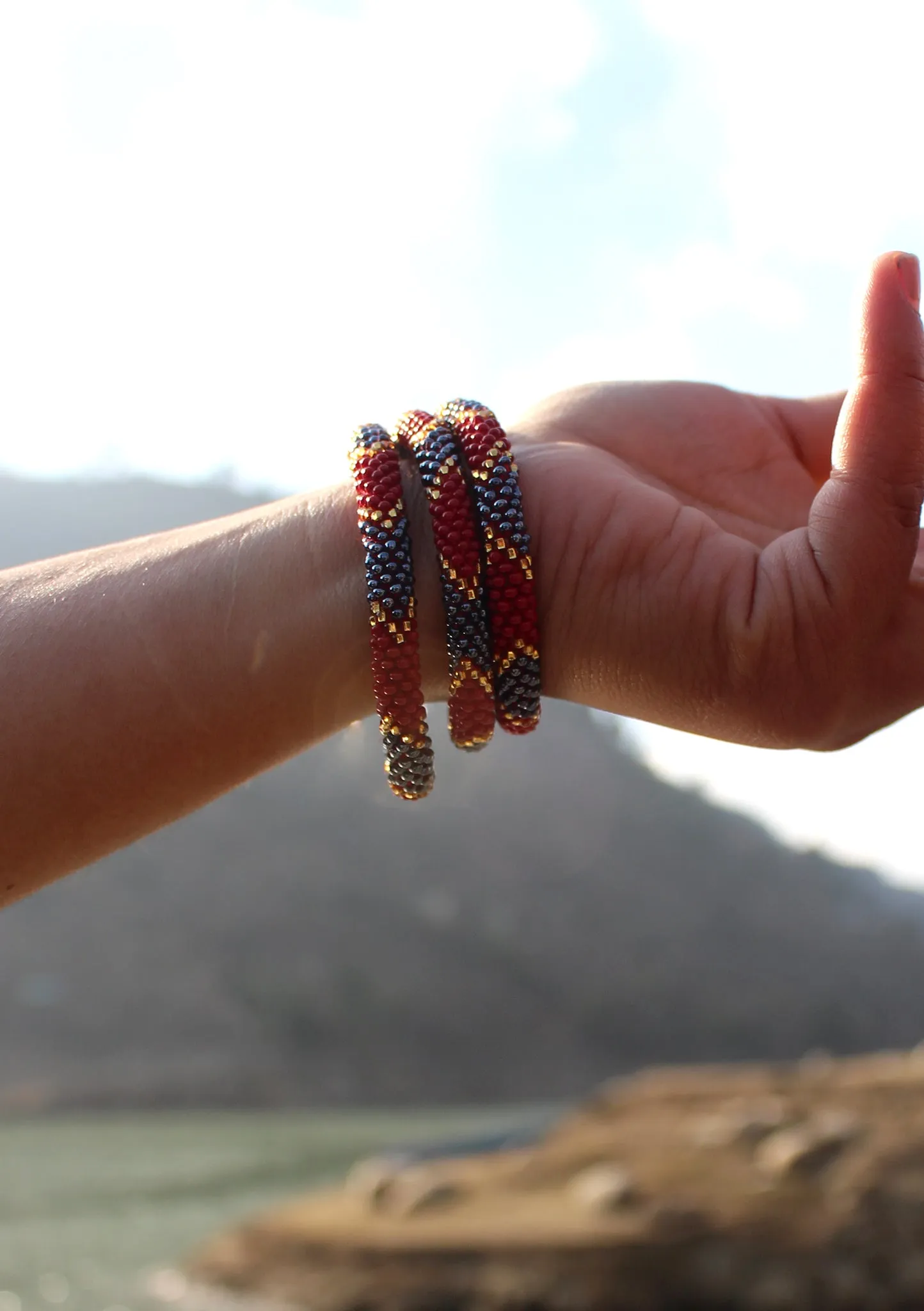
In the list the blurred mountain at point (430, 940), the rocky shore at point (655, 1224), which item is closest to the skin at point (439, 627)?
the rocky shore at point (655, 1224)

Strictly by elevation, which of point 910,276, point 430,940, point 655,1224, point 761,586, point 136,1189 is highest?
point 910,276

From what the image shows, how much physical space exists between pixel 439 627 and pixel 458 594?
0.16 ft

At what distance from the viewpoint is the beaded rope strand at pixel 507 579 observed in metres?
0.92

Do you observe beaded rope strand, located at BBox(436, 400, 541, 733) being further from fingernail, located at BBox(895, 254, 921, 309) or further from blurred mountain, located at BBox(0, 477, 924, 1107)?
blurred mountain, located at BBox(0, 477, 924, 1107)

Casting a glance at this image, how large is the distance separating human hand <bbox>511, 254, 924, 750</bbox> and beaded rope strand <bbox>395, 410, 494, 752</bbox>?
0.08 m

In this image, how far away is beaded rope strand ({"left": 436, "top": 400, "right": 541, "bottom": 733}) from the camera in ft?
3.01

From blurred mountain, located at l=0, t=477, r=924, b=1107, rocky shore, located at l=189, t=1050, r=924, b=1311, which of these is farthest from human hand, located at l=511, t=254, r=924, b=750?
blurred mountain, located at l=0, t=477, r=924, b=1107

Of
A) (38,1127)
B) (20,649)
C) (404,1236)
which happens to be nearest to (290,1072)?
(38,1127)

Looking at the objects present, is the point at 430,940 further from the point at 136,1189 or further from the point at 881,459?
the point at 881,459

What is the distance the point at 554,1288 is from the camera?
11.7 ft

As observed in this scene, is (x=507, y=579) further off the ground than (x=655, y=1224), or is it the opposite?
(x=507, y=579)

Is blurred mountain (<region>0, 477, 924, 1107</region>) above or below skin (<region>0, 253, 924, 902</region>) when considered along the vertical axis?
below

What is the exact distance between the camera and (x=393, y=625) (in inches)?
35.1

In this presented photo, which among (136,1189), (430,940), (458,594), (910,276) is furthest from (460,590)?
(430,940)
